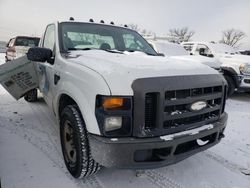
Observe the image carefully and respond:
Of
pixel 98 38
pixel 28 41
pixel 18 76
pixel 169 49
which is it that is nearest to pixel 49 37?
pixel 98 38

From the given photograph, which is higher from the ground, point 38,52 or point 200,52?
point 38,52

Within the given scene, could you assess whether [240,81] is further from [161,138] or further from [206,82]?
[161,138]

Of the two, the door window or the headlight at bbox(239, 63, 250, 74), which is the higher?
the door window

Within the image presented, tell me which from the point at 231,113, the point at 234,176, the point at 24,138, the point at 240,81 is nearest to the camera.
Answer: the point at 234,176

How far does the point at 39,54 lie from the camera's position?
3408mm

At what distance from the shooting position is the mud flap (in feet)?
15.2

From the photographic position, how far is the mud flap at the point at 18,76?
183 inches

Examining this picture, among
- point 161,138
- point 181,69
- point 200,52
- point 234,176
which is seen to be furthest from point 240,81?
point 161,138

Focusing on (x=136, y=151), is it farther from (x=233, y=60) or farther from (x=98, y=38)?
(x=233, y=60)

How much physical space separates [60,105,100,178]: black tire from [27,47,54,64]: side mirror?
0.99 meters

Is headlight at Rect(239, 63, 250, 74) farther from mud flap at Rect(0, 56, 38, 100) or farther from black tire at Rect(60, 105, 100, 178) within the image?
black tire at Rect(60, 105, 100, 178)

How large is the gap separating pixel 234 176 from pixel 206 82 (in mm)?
1304

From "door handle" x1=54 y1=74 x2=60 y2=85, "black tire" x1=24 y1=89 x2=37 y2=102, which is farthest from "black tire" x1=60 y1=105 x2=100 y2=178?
"black tire" x1=24 y1=89 x2=37 y2=102

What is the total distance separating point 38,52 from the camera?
133 inches
